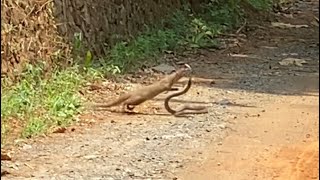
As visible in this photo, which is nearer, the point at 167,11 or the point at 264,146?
the point at 264,146

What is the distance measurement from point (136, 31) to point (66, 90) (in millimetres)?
3429

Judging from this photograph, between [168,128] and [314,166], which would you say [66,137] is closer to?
[168,128]

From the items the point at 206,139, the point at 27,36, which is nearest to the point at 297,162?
the point at 206,139

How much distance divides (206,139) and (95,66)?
2901 millimetres

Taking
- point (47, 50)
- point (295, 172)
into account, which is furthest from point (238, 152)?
point (47, 50)

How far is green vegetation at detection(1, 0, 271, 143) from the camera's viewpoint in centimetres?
696

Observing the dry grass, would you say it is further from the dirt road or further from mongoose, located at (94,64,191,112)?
mongoose, located at (94,64,191,112)

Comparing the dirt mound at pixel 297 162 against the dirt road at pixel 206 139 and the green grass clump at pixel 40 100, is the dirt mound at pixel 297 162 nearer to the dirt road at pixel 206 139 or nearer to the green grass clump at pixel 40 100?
the dirt road at pixel 206 139

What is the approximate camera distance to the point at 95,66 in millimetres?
9266

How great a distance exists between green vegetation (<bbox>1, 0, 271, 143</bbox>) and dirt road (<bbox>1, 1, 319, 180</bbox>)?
0.71 ft

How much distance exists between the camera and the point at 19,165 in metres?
5.78

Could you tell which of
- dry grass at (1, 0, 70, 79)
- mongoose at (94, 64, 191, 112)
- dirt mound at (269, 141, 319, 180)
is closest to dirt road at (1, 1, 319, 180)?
dirt mound at (269, 141, 319, 180)

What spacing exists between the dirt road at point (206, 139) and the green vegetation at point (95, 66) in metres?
0.22

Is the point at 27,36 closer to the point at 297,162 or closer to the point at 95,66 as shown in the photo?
the point at 95,66
